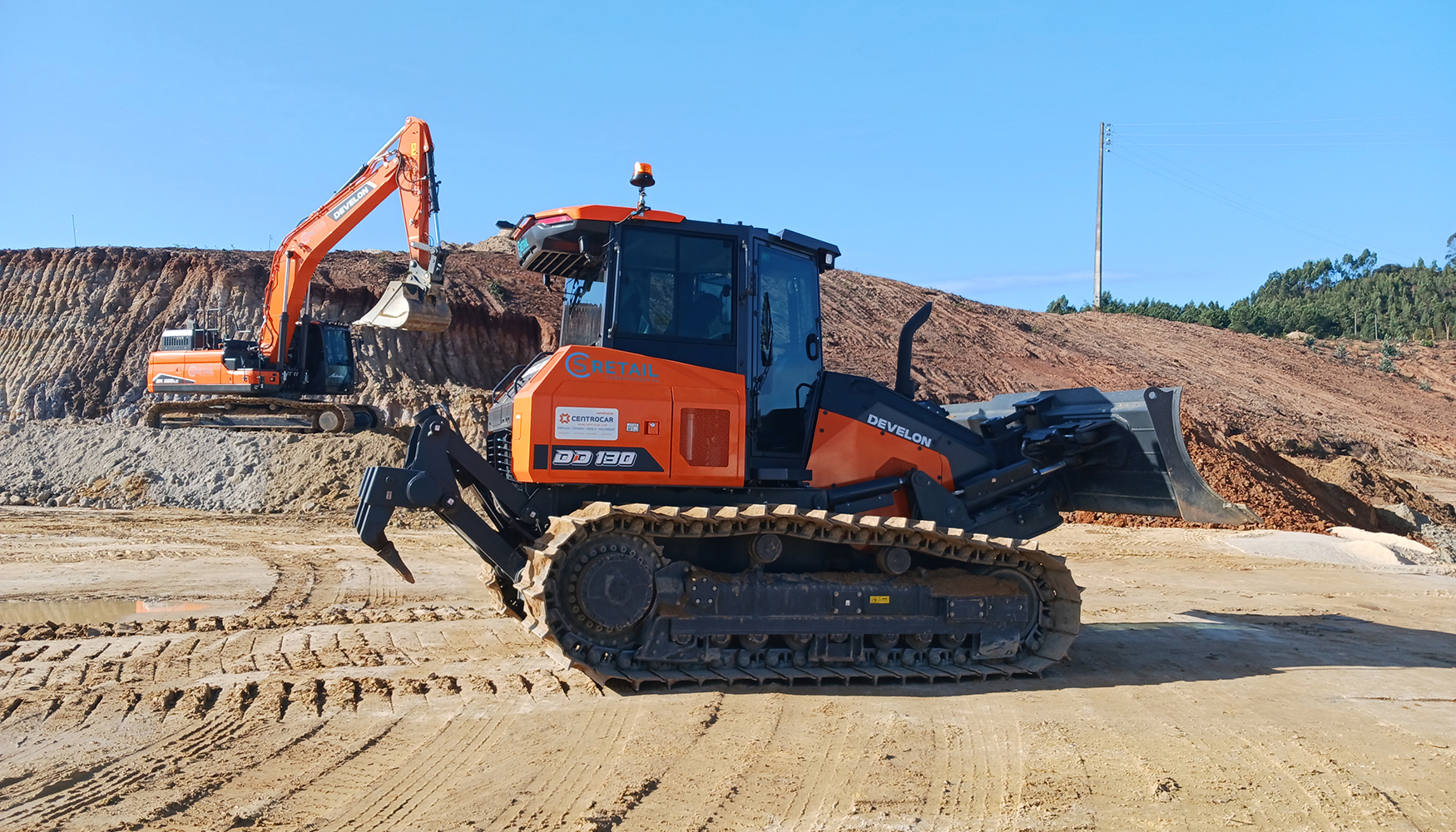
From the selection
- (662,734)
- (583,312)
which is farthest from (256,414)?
(662,734)

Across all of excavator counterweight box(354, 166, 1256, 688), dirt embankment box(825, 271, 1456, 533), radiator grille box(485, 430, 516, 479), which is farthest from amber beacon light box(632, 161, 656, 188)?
dirt embankment box(825, 271, 1456, 533)

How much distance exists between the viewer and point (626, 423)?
622 cm

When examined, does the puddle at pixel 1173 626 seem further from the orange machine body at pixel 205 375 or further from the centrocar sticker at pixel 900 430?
the orange machine body at pixel 205 375

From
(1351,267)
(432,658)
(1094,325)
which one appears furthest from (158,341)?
(1351,267)

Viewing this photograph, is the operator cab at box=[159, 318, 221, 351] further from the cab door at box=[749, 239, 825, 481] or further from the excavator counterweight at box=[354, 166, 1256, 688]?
the cab door at box=[749, 239, 825, 481]

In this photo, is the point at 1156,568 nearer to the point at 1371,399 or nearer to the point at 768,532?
the point at 768,532

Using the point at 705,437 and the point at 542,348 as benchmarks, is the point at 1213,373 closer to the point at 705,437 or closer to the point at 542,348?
the point at 542,348

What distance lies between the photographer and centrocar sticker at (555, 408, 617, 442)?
611 centimetres

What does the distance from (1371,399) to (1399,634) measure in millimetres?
36763

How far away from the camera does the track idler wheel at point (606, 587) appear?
19.8ft

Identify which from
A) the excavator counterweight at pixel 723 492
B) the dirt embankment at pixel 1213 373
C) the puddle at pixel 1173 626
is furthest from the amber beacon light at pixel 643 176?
the dirt embankment at pixel 1213 373

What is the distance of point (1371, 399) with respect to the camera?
3969cm

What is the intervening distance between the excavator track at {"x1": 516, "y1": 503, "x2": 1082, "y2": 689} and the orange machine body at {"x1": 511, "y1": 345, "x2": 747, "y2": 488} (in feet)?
1.06

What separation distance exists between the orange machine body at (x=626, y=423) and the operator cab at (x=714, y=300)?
0.19 metres
